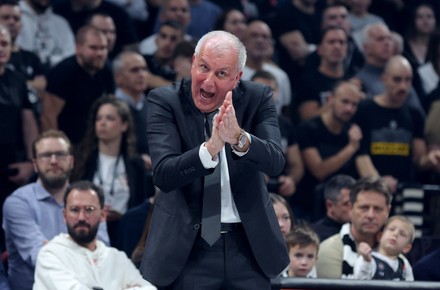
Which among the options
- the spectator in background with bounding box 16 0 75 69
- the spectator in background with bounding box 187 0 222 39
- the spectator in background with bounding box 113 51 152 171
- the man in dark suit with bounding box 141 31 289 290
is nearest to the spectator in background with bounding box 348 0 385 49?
the spectator in background with bounding box 187 0 222 39

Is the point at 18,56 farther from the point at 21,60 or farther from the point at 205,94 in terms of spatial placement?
the point at 205,94

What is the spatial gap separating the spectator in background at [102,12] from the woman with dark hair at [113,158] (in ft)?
5.31

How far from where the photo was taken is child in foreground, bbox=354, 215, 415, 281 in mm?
5508

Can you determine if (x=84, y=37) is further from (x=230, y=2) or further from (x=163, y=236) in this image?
(x=163, y=236)

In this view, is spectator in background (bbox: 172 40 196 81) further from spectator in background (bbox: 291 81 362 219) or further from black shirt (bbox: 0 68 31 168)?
black shirt (bbox: 0 68 31 168)

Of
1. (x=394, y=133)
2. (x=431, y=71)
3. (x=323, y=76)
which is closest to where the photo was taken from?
(x=394, y=133)

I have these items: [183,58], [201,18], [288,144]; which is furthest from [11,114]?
[201,18]

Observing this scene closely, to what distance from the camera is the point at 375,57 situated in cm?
866

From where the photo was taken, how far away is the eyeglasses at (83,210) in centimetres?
→ 556

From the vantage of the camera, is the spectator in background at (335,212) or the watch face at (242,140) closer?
the watch face at (242,140)

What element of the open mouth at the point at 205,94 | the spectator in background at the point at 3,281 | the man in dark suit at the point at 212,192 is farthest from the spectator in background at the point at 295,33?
the open mouth at the point at 205,94

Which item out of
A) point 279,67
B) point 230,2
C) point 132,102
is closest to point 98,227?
point 132,102

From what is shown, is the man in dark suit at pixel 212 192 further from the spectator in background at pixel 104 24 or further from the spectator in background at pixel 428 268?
the spectator in background at pixel 104 24

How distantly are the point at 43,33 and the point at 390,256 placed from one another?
3.66 metres
